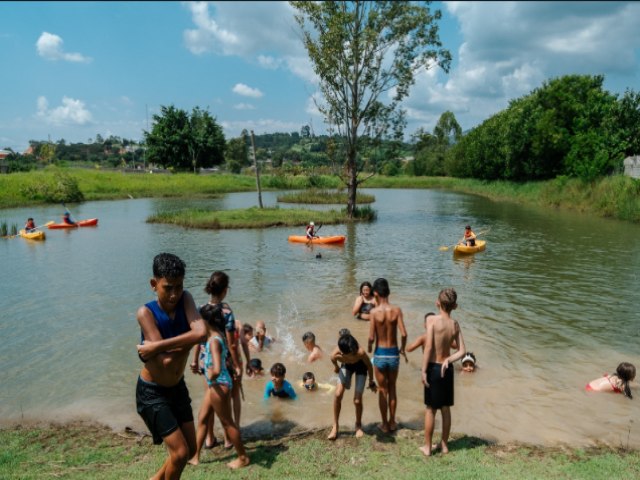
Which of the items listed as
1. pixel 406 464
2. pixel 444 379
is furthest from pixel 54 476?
pixel 444 379

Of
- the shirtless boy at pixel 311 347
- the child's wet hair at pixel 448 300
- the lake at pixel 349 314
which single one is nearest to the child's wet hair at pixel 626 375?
the lake at pixel 349 314

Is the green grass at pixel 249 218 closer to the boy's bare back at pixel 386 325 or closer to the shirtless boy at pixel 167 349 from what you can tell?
the boy's bare back at pixel 386 325

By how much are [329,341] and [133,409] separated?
4.43m

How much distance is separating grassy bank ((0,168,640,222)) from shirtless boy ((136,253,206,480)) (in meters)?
33.3

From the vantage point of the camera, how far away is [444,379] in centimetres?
597

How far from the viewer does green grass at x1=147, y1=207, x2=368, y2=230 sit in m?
30.0

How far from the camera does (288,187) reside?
69500 millimetres

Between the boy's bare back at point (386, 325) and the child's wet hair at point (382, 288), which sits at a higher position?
the child's wet hair at point (382, 288)

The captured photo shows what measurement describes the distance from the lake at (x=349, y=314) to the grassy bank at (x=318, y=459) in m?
0.72

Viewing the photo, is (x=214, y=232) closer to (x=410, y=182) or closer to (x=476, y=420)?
(x=476, y=420)

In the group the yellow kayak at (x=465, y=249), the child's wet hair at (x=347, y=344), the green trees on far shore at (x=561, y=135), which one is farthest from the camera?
the green trees on far shore at (x=561, y=135)

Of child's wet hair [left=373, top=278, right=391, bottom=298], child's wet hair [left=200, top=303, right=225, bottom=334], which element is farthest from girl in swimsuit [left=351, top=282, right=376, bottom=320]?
child's wet hair [left=200, top=303, right=225, bottom=334]

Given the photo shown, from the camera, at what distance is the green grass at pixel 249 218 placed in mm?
30031

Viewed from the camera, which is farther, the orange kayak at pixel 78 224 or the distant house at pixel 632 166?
the distant house at pixel 632 166
